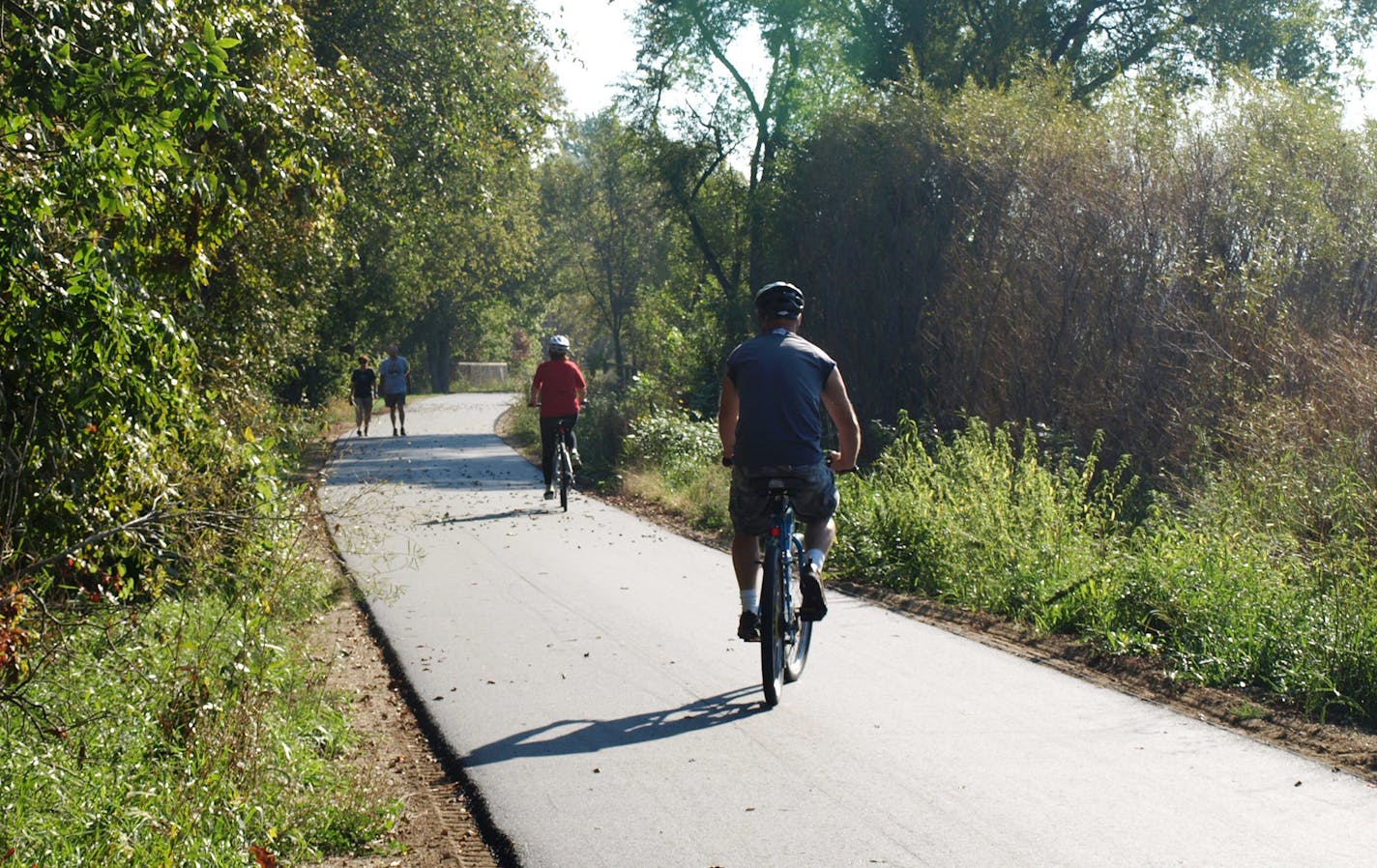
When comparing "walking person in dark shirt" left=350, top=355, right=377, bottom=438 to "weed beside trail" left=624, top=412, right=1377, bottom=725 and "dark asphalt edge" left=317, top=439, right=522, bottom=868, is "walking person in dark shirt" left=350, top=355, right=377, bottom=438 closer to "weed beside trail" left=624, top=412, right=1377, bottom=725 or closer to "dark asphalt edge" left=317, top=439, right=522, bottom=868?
"weed beside trail" left=624, top=412, right=1377, bottom=725

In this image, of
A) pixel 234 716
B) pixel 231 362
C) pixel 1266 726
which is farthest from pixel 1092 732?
pixel 231 362

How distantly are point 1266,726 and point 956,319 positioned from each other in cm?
1335

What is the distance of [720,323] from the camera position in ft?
100

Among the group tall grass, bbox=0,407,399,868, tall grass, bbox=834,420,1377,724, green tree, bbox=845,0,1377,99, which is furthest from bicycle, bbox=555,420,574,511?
green tree, bbox=845,0,1377,99

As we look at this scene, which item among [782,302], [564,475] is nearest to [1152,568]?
[782,302]

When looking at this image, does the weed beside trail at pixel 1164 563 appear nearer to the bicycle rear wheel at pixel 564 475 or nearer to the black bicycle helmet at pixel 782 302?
the black bicycle helmet at pixel 782 302

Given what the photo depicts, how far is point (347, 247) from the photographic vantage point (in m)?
20.9

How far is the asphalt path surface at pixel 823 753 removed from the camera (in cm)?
507

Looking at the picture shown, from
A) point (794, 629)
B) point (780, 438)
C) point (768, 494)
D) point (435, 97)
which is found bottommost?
point (794, 629)

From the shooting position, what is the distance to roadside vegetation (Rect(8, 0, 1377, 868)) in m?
5.88

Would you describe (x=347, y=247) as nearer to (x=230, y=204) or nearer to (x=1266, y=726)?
(x=230, y=204)

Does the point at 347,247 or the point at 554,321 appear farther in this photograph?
the point at 554,321

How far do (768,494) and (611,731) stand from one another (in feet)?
4.73

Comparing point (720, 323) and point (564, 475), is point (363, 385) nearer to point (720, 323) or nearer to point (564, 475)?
point (720, 323)
